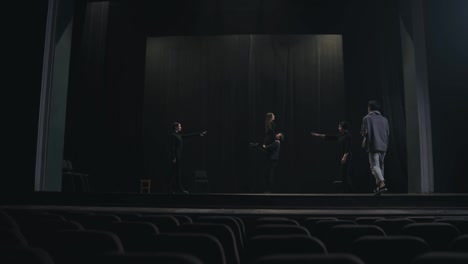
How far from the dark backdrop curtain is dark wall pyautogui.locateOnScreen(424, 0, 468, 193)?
4004mm

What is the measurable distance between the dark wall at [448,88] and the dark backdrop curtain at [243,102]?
4004 millimetres

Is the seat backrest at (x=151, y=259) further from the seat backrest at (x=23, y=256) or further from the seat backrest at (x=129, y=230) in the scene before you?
the seat backrest at (x=129, y=230)

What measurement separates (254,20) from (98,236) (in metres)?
11.2

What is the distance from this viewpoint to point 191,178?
1251 cm

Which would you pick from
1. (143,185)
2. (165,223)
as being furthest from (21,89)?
(165,223)

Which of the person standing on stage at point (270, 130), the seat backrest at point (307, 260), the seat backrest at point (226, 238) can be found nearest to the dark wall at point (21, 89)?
the person standing on stage at point (270, 130)

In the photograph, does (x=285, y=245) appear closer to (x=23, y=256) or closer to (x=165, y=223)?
(x=23, y=256)

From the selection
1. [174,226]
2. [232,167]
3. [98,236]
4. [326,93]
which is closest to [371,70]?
[326,93]

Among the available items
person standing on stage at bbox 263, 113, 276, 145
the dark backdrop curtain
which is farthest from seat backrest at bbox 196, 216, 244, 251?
the dark backdrop curtain

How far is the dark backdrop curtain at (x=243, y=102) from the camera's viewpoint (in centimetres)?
1230

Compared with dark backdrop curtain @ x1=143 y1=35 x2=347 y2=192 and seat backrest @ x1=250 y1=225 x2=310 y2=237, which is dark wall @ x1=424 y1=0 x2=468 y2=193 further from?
seat backrest @ x1=250 y1=225 x2=310 y2=237

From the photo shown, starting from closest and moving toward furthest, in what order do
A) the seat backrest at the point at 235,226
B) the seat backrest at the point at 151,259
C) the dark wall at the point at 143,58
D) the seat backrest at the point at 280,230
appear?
the seat backrest at the point at 151,259 < the seat backrest at the point at 280,230 < the seat backrest at the point at 235,226 < the dark wall at the point at 143,58

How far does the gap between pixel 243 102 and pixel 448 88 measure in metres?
5.65

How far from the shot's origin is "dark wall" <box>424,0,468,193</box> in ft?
26.6
